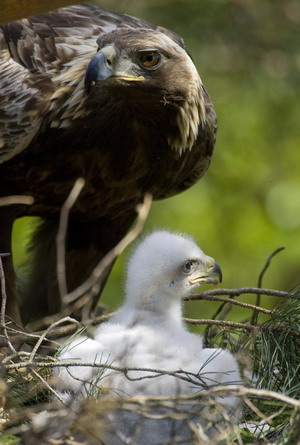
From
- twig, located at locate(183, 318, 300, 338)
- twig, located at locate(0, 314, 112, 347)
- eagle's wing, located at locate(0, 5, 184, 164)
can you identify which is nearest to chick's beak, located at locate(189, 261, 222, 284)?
twig, located at locate(183, 318, 300, 338)

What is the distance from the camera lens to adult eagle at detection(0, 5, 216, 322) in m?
4.62

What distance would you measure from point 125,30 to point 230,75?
313 cm

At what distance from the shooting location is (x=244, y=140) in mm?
8234

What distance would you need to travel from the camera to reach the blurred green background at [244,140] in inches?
287

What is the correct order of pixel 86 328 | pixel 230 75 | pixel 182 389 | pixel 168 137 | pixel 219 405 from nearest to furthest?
1. pixel 219 405
2. pixel 182 389
3. pixel 86 328
4. pixel 168 137
5. pixel 230 75

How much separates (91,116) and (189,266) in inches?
36.1

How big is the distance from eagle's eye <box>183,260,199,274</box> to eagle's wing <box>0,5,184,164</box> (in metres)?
0.92

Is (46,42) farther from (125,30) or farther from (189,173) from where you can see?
(189,173)

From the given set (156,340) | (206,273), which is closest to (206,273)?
(206,273)

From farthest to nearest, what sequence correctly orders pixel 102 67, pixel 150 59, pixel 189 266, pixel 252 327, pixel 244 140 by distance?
pixel 244 140 → pixel 150 59 → pixel 102 67 → pixel 189 266 → pixel 252 327

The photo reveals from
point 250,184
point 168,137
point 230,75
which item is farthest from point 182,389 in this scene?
point 250,184

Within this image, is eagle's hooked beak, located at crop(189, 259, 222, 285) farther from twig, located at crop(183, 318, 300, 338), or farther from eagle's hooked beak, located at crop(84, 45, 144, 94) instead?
eagle's hooked beak, located at crop(84, 45, 144, 94)

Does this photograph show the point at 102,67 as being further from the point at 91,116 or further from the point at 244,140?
the point at 244,140

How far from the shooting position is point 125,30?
459cm
